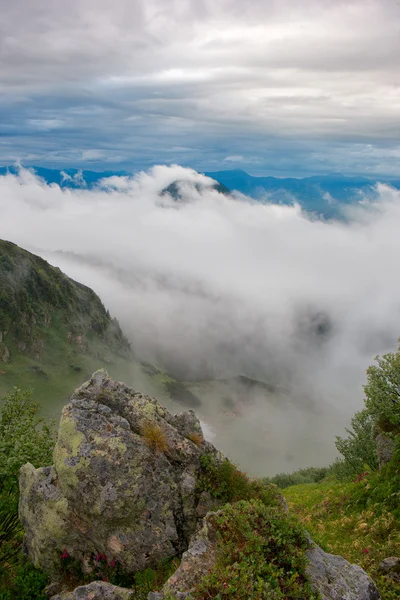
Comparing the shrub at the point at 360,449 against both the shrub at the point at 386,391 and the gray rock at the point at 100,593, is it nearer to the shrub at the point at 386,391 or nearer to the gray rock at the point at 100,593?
the shrub at the point at 386,391

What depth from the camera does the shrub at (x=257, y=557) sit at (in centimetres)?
1287

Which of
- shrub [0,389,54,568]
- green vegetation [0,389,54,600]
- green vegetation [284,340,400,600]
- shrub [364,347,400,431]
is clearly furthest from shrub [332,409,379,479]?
green vegetation [0,389,54,600]

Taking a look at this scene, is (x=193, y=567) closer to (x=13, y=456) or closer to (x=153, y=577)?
(x=153, y=577)

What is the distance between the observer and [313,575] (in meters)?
14.2

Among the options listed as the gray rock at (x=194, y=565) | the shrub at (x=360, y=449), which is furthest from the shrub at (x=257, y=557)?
the shrub at (x=360, y=449)

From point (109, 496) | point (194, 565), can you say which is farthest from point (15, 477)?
point (194, 565)

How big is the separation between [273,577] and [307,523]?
1877 cm

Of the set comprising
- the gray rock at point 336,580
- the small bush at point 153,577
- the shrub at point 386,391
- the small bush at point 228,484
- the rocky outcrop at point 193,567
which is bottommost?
the small bush at point 153,577

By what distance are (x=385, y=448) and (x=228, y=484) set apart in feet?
53.3

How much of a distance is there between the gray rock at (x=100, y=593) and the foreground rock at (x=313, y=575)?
1983mm

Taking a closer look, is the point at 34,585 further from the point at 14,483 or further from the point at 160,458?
the point at 160,458

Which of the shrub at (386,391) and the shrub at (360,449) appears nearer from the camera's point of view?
the shrub at (386,391)

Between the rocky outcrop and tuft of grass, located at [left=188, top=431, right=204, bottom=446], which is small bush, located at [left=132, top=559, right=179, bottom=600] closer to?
the rocky outcrop

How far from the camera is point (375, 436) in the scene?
32.2m
